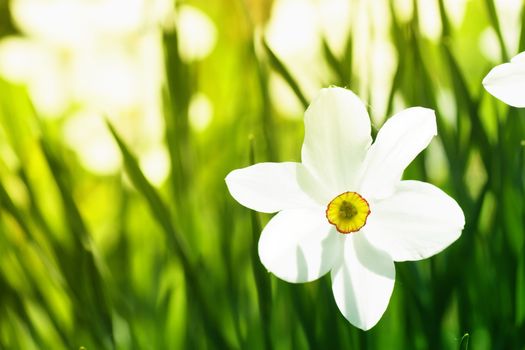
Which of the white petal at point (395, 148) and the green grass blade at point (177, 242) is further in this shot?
the green grass blade at point (177, 242)

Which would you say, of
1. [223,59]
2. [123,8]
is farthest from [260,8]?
[223,59]

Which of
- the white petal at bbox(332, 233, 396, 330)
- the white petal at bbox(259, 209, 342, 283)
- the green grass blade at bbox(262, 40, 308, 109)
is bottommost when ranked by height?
the white petal at bbox(332, 233, 396, 330)

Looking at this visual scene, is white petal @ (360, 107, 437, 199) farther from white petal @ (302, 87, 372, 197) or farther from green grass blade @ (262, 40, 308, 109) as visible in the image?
green grass blade @ (262, 40, 308, 109)

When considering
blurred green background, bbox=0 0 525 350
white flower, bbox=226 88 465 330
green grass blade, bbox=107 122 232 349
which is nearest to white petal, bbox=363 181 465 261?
white flower, bbox=226 88 465 330

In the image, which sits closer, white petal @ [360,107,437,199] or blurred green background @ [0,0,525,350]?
white petal @ [360,107,437,199]

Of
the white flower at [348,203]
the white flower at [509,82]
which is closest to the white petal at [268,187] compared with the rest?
the white flower at [348,203]

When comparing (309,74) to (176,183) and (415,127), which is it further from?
(415,127)

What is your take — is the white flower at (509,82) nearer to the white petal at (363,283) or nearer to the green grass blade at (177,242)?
the white petal at (363,283)

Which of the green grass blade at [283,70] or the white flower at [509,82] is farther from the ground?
the green grass blade at [283,70]
